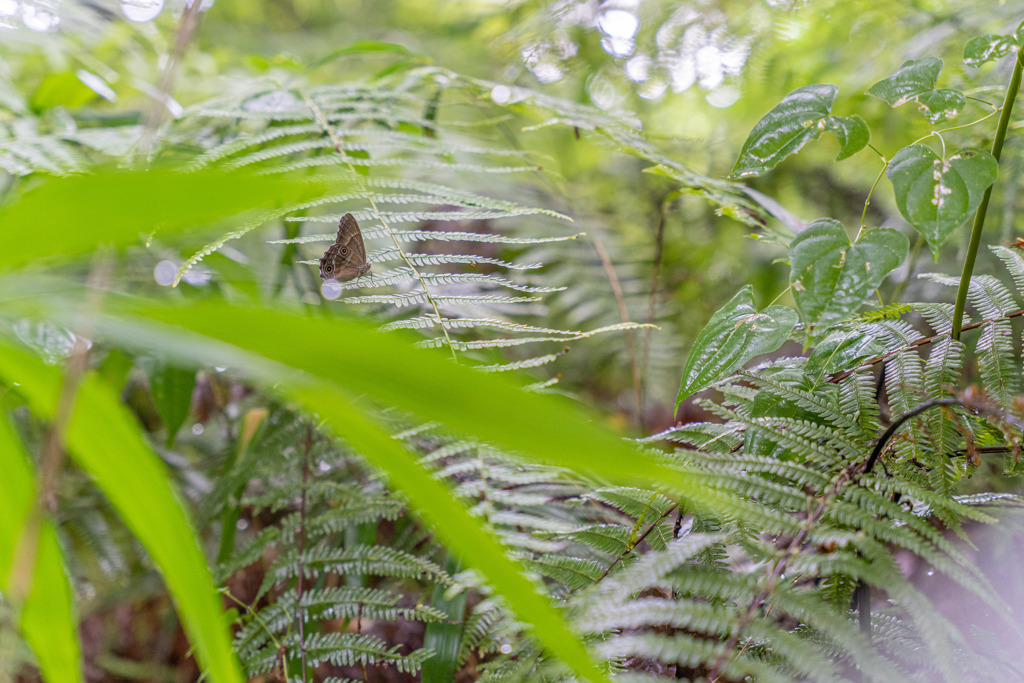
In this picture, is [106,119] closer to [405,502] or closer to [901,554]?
[405,502]

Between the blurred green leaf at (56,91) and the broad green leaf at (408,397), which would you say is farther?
the blurred green leaf at (56,91)

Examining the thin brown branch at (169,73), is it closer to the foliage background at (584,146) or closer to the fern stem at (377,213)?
the fern stem at (377,213)

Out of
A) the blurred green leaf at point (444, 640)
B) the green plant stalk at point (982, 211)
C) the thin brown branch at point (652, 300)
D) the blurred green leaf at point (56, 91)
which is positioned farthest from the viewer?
the blurred green leaf at point (56, 91)

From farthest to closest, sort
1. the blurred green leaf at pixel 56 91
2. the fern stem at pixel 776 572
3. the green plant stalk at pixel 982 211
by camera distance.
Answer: the blurred green leaf at pixel 56 91
the green plant stalk at pixel 982 211
the fern stem at pixel 776 572

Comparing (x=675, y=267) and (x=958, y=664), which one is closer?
(x=958, y=664)

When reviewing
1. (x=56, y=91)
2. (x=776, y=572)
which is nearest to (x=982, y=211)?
(x=776, y=572)

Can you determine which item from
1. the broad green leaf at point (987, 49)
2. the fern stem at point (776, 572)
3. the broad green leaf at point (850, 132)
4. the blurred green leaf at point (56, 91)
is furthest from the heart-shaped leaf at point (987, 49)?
the blurred green leaf at point (56, 91)

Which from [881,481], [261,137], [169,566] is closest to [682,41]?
[261,137]

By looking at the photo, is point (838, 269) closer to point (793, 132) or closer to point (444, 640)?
point (793, 132)
